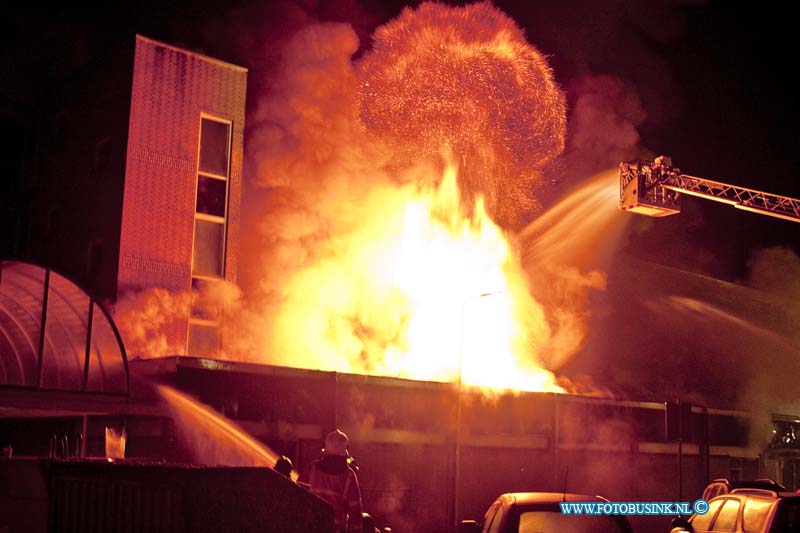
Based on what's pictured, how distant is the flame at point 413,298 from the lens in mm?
34094

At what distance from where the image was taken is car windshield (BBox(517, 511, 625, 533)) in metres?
8.91

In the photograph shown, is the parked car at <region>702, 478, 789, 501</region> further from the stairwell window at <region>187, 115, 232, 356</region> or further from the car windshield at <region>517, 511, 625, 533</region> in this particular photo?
the stairwell window at <region>187, 115, 232, 356</region>

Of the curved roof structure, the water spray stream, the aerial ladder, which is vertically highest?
the aerial ladder

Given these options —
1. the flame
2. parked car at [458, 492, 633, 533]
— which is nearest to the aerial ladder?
the flame

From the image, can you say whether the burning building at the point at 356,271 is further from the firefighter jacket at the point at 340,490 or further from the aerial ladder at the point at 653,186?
the firefighter jacket at the point at 340,490

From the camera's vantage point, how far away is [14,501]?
8969mm

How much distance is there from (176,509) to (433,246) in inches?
1062

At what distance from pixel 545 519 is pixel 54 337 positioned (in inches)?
636

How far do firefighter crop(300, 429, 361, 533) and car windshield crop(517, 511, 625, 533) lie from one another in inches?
69.0

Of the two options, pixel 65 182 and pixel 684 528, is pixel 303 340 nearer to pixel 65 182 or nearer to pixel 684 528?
pixel 65 182

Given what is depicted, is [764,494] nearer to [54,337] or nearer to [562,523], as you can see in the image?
[562,523]

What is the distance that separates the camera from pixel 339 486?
862cm

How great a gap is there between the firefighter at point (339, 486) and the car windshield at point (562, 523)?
175 cm
